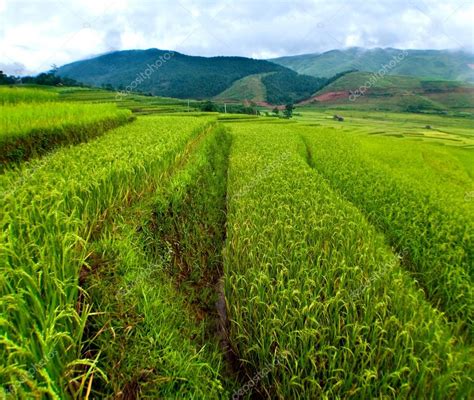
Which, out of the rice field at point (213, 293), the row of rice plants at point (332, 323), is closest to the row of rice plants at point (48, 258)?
the rice field at point (213, 293)

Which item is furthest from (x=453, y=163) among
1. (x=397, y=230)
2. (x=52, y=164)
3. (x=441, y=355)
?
(x=52, y=164)

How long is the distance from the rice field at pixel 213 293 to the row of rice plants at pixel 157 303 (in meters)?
0.02

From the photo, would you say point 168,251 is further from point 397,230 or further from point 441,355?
point 397,230

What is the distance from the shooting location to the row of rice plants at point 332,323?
8.31 ft

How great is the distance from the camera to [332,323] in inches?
118

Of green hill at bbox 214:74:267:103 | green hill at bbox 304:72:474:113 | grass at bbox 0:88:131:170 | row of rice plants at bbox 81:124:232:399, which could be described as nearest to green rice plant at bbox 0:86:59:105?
grass at bbox 0:88:131:170

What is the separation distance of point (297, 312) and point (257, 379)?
2.45 feet

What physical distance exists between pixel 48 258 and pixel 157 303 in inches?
46.0

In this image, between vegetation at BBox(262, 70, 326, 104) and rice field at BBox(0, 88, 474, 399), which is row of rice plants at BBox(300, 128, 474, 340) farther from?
vegetation at BBox(262, 70, 326, 104)

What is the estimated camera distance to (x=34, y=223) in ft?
11.2

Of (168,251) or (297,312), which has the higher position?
(297,312)

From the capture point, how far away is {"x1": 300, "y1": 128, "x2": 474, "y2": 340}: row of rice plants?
15.5 feet

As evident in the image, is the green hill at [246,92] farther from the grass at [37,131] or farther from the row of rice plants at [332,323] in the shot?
the row of rice plants at [332,323]

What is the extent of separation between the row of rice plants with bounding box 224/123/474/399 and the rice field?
0.02m
